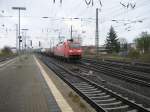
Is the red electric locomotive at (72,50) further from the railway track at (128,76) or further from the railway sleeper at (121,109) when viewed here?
the railway sleeper at (121,109)

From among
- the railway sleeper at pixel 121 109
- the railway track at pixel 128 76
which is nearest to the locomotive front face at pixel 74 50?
the railway track at pixel 128 76

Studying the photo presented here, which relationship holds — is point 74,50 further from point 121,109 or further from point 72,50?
point 121,109

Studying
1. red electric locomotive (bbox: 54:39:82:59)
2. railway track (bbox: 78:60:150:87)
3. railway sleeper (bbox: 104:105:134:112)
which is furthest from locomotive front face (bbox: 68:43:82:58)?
railway sleeper (bbox: 104:105:134:112)

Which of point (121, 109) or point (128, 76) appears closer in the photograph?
point (121, 109)

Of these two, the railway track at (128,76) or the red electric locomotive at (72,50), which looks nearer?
the railway track at (128,76)

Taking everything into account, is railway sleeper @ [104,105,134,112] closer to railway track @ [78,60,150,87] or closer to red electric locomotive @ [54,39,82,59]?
railway track @ [78,60,150,87]

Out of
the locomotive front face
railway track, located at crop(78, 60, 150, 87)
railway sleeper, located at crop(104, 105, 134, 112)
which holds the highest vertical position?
the locomotive front face

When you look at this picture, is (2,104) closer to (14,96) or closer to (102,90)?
(14,96)

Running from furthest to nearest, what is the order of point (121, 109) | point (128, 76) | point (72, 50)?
point (72, 50) < point (128, 76) < point (121, 109)

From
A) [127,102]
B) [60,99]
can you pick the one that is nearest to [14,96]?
[60,99]

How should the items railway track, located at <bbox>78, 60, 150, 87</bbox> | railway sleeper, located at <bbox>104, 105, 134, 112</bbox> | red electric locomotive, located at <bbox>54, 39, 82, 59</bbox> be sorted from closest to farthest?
railway sleeper, located at <bbox>104, 105, 134, 112</bbox>, railway track, located at <bbox>78, 60, 150, 87</bbox>, red electric locomotive, located at <bbox>54, 39, 82, 59</bbox>

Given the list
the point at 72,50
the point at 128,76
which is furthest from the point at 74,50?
the point at 128,76

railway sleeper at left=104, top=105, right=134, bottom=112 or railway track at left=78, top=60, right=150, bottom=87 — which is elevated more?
railway sleeper at left=104, top=105, right=134, bottom=112

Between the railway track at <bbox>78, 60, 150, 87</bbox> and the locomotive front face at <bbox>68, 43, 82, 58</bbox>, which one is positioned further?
the locomotive front face at <bbox>68, 43, 82, 58</bbox>
